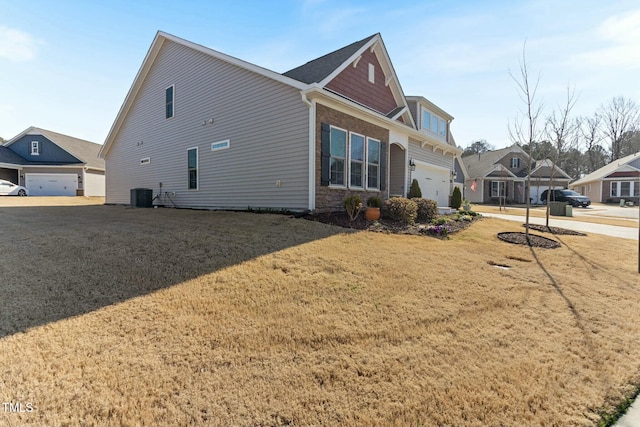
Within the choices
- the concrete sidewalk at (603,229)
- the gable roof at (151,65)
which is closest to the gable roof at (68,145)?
the gable roof at (151,65)

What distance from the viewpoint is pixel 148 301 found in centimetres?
324

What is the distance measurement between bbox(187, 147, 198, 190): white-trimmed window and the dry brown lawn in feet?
24.1

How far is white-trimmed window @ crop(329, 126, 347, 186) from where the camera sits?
9.35m

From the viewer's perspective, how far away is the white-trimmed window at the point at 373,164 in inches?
427

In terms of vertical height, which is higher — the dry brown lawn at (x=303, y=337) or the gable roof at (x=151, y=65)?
the gable roof at (x=151, y=65)

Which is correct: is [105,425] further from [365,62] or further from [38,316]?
[365,62]

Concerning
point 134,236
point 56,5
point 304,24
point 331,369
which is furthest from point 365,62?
point 331,369

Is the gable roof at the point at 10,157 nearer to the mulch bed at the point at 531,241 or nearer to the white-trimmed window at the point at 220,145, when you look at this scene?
the white-trimmed window at the point at 220,145

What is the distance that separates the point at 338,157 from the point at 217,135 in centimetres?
508

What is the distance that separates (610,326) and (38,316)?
19.7 feet

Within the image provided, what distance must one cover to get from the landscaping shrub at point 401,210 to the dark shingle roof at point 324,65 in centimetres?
490

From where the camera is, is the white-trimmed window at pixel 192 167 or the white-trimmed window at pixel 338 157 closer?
the white-trimmed window at pixel 338 157

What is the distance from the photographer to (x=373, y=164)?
11039 mm

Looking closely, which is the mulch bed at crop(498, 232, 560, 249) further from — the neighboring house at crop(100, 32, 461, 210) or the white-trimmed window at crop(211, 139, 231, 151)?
the white-trimmed window at crop(211, 139, 231, 151)
